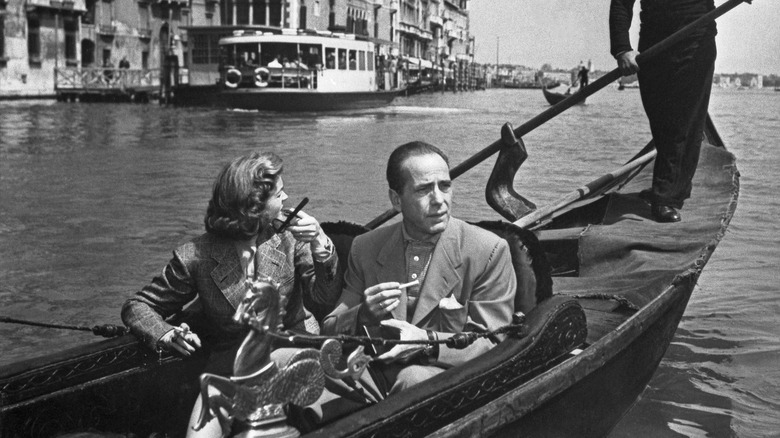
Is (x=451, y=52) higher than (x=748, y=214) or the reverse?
higher

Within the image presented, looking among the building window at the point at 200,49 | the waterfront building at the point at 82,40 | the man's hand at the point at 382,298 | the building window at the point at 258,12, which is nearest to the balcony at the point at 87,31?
the waterfront building at the point at 82,40

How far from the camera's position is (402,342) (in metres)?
2.25

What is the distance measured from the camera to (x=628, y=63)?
445 cm

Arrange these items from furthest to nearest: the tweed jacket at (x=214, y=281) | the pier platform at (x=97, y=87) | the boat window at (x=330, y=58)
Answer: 1. the pier platform at (x=97, y=87)
2. the boat window at (x=330, y=58)
3. the tweed jacket at (x=214, y=281)

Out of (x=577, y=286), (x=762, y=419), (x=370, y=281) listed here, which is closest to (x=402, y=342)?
(x=370, y=281)

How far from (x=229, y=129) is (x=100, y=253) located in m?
12.4

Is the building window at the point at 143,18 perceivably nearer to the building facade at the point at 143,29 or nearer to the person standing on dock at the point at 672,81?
the building facade at the point at 143,29

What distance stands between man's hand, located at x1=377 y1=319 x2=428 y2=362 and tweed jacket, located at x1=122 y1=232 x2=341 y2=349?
1.21 feet

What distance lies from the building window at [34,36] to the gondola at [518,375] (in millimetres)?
29216

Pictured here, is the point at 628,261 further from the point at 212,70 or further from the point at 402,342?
the point at 212,70

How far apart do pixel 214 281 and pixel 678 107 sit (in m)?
2.71

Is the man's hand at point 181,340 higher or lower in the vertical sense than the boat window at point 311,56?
lower

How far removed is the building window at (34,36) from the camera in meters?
30.0

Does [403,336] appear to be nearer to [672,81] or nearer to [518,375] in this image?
[518,375]
